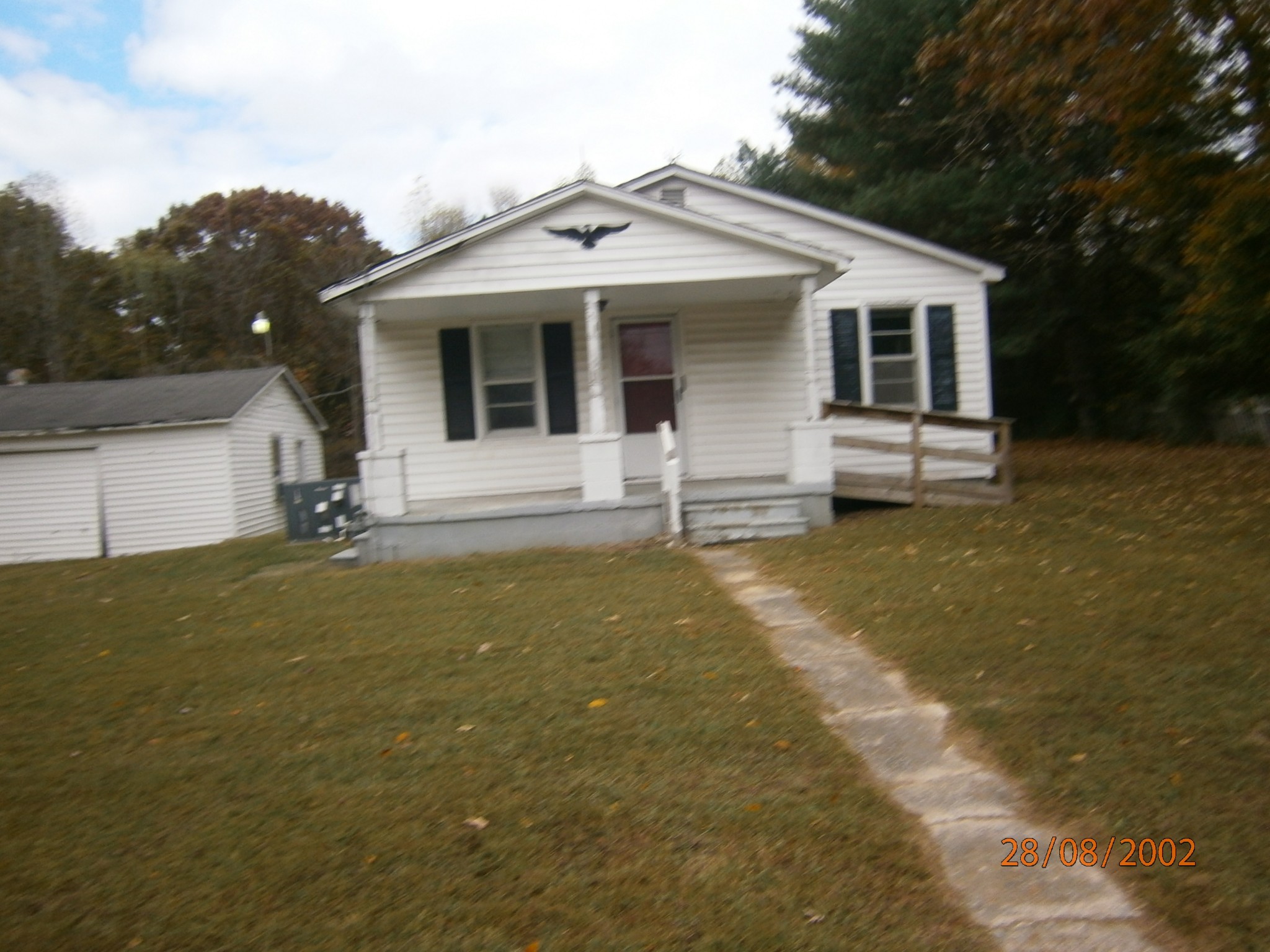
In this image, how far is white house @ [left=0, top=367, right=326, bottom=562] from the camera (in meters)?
18.5

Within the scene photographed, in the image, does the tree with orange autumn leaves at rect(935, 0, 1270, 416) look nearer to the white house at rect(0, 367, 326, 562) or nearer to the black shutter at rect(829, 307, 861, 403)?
the black shutter at rect(829, 307, 861, 403)

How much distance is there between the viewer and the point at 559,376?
1200 cm

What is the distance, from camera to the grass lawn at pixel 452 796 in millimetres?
3156

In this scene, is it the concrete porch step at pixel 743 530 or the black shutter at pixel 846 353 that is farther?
the black shutter at pixel 846 353

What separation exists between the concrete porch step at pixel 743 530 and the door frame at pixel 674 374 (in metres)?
2.19

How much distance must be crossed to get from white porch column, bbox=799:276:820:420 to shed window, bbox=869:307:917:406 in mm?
2431

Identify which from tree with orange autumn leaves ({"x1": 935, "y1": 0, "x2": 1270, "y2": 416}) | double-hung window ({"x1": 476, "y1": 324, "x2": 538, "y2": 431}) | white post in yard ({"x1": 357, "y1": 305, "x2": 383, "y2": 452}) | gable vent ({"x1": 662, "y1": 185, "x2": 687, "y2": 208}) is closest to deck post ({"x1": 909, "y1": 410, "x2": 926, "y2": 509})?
tree with orange autumn leaves ({"x1": 935, "y1": 0, "x2": 1270, "y2": 416})

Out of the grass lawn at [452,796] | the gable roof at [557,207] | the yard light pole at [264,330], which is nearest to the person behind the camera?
the grass lawn at [452,796]

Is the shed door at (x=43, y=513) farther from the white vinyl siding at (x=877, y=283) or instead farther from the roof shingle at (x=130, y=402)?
the white vinyl siding at (x=877, y=283)

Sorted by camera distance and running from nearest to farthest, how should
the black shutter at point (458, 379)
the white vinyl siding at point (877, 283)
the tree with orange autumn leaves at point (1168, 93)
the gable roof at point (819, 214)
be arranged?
1. the tree with orange autumn leaves at point (1168, 93)
2. the black shutter at point (458, 379)
3. the gable roof at point (819, 214)
4. the white vinyl siding at point (877, 283)

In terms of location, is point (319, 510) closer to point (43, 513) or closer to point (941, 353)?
point (43, 513)

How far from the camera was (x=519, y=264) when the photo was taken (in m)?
10.3

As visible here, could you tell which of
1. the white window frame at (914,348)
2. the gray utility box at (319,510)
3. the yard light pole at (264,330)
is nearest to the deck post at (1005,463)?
the white window frame at (914,348)
